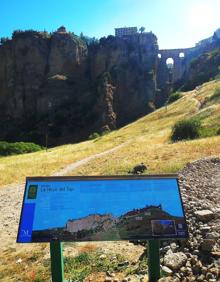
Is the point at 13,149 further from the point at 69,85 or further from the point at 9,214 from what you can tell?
the point at 9,214

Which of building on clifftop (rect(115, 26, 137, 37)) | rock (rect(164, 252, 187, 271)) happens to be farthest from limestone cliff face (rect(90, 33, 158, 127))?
rock (rect(164, 252, 187, 271))

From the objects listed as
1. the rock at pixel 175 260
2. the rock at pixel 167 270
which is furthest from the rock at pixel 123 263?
the rock at pixel 167 270

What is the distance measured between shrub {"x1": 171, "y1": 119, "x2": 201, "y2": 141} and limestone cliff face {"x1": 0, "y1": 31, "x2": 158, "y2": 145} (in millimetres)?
54376

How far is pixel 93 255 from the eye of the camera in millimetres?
11602

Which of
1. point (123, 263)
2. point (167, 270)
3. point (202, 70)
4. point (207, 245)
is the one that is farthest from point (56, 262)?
point (202, 70)

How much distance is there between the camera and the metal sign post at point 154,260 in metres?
8.66

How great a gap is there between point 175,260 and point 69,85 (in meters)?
99.3

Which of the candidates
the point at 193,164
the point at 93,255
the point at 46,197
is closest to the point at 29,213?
the point at 46,197

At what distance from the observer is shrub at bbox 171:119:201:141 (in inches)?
1586

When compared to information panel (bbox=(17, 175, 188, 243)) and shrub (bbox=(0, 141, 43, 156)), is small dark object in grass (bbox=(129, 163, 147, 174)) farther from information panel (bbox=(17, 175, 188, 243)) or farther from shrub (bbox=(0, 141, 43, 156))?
shrub (bbox=(0, 141, 43, 156))

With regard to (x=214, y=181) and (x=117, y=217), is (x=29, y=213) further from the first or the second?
(x=214, y=181)

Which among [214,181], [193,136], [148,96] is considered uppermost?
[148,96]

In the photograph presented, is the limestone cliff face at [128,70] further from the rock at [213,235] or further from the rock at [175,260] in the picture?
the rock at [175,260]

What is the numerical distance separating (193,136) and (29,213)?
33.0 meters
